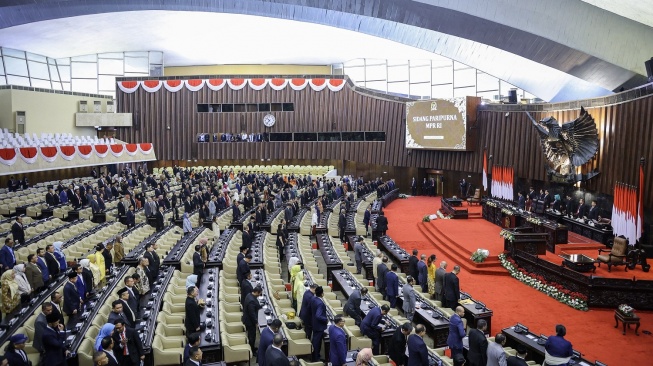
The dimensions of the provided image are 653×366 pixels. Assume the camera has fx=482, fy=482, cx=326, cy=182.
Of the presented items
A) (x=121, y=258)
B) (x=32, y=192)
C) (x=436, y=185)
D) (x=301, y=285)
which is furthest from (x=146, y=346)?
(x=436, y=185)

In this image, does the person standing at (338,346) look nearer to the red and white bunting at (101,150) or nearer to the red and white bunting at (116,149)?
the red and white bunting at (101,150)

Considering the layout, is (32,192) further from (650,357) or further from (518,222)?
(650,357)

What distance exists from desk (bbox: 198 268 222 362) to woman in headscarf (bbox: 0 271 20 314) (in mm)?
2754

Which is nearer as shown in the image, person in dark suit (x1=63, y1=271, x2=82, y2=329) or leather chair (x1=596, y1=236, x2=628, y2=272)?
person in dark suit (x1=63, y1=271, x2=82, y2=329)

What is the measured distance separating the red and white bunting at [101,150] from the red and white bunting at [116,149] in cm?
52

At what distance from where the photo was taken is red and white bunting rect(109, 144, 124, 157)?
2298 centimetres

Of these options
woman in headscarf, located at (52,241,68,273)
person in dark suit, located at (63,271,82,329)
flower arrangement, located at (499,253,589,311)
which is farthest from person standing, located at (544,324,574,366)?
woman in headscarf, located at (52,241,68,273)

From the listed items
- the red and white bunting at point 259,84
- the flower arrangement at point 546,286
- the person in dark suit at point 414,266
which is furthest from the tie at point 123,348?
the red and white bunting at point 259,84

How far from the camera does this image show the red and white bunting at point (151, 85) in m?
29.5

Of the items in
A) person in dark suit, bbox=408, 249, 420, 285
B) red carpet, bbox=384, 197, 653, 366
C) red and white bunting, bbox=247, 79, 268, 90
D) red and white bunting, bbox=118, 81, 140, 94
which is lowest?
red carpet, bbox=384, 197, 653, 366

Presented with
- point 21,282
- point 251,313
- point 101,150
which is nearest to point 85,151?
point 101,150

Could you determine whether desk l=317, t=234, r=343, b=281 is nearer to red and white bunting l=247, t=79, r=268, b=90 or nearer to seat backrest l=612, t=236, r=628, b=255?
seat backrest l=612, t=236, r=628, b=255

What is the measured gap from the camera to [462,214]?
17.3 m

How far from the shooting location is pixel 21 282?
24.6 ft
